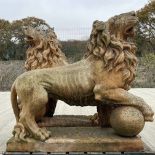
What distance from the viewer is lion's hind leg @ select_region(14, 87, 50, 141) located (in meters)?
4.39

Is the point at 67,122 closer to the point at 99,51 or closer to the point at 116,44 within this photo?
the point at 99,51

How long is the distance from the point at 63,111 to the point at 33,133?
5.41m

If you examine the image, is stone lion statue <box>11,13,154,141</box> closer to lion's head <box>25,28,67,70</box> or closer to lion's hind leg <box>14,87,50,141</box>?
lion's hind leg <box>14,87,50,141</box>

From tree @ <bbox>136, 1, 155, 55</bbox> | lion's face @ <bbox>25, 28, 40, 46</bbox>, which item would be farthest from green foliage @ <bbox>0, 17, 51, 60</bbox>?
lion's face @ <bbox>25, 28, 40, 46</bbox>

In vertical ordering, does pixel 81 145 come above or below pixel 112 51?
below

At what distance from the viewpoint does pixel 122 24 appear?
4496mm

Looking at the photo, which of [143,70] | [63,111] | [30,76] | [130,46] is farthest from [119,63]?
[143,70]

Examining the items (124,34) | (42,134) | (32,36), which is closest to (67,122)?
(42,134)

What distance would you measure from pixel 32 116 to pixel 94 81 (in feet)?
2.19

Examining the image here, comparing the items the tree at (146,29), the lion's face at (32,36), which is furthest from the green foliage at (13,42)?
the lion's face at (32,36)

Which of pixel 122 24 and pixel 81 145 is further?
pixel 122 24

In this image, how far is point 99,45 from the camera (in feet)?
14.6

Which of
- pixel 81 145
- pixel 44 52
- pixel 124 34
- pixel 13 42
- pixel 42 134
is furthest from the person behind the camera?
pixel 13 42

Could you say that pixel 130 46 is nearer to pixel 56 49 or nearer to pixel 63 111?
pixel 56 49
